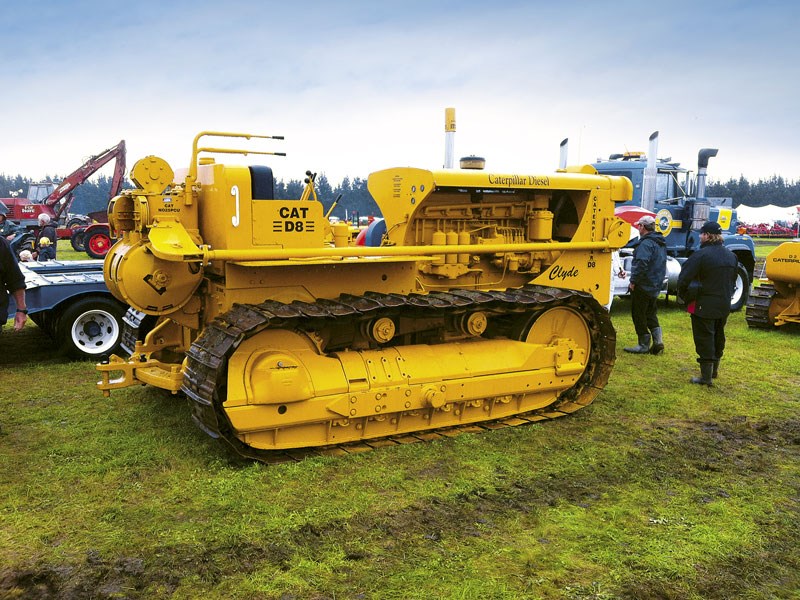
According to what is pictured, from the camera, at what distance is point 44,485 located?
5.05m

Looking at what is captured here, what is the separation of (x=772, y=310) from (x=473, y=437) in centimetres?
857

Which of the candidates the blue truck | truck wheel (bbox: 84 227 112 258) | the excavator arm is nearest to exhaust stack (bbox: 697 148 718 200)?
the blue truck

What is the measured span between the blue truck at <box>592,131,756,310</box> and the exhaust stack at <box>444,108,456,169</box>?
304 inches

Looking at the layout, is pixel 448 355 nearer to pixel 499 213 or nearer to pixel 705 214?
pixel 499 213

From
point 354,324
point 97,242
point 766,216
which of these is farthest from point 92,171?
point 766,216

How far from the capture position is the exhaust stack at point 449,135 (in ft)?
25.8

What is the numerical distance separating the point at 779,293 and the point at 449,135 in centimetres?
782

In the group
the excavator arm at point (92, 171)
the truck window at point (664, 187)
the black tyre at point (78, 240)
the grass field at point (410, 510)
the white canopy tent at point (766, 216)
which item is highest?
the excavator arm at point (92, 171)

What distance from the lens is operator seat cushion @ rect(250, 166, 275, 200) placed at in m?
5.73

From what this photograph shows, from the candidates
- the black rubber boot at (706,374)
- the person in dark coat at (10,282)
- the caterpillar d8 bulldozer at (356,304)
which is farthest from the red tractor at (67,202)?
the black rubber boot at (706,374)

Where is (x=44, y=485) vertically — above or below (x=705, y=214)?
below

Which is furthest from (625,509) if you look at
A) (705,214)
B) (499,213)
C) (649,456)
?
(705,214)

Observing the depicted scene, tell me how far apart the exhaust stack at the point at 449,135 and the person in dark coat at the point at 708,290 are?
3164mm

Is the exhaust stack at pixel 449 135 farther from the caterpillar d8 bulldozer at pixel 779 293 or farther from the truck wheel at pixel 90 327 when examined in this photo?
the caterpillar d8 bulldozer at pixel 779 293
